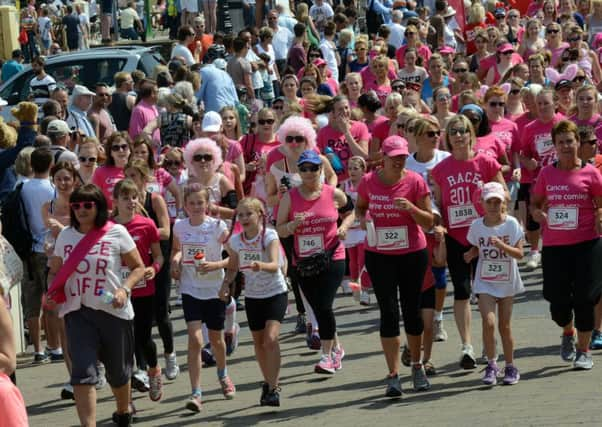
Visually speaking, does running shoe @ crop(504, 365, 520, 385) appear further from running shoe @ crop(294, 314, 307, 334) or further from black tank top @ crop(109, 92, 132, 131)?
black tank top @ crop(109, 92, 132, 131)

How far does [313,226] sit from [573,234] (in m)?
1.86

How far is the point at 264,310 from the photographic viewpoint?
10.1 m

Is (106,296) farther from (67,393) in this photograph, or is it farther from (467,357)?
(467,357)

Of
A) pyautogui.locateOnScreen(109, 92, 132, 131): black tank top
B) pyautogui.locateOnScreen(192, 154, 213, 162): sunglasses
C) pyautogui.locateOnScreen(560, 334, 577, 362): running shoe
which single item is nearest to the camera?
pyautogui.locateOnScreen(560, 334, 577, 362): running shoe

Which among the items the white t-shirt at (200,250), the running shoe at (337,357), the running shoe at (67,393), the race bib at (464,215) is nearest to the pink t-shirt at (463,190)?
the race bib at (464,215)

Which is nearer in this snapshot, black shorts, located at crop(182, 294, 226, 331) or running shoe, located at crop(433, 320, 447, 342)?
black shorts, located at crop(182, 294, 226, 331)

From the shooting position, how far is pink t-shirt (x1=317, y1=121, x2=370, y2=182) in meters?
13.6

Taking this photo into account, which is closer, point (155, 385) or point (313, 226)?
point (155, 385)

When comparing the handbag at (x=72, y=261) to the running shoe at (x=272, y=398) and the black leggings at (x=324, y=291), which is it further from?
the black leggings at (x=324, y=291)

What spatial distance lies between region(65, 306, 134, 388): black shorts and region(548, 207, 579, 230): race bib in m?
3.27

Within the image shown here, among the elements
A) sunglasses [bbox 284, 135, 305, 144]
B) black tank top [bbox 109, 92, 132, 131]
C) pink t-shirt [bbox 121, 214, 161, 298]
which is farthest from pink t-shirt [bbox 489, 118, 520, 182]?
black tank top [bbox 109, 92, 132, 131]

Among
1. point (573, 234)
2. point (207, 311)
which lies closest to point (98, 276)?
point (207, 311)

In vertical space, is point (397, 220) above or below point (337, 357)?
above

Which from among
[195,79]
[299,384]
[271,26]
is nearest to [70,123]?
[195,79]
